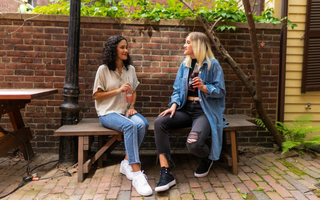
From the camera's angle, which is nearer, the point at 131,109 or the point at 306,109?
the point at 131,109

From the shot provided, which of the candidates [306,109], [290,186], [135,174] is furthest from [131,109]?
[306,109]

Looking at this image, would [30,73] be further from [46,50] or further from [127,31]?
[127,31]

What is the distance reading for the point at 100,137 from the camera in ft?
10.9

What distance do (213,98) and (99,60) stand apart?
1.86 meters

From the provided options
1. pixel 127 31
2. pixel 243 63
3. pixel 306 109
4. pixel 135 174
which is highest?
pixel 127 31

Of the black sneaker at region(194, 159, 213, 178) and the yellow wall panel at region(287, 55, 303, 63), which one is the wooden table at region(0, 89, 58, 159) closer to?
the black sneaker at region(194, 159, 213, 178)

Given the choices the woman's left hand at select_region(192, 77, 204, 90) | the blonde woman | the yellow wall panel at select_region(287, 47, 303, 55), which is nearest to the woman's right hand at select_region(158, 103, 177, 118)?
the blonde woman

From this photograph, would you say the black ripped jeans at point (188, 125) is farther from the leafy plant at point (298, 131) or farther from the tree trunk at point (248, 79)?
the leafy plant at point (298, 131)

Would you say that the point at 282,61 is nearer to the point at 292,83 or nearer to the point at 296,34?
the point at 292,83

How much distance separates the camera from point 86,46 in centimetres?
370

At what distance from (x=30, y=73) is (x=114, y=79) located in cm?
156

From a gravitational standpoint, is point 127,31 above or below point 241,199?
above

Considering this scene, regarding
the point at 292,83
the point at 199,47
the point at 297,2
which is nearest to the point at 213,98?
the point at 199,47

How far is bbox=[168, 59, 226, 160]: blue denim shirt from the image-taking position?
281 cm
